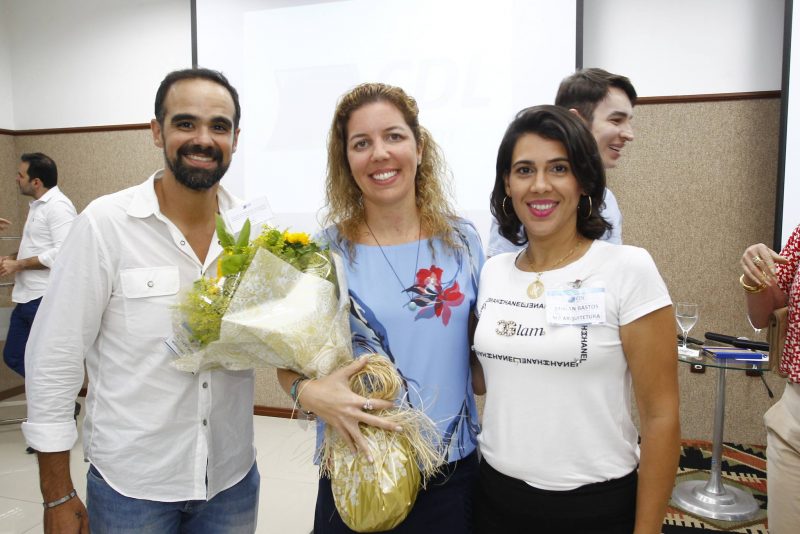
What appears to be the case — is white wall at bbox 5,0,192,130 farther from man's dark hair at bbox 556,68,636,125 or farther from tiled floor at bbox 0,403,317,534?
man's dark hair at bbox 556,68,636,125

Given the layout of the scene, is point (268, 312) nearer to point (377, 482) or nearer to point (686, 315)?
point (377, 482)

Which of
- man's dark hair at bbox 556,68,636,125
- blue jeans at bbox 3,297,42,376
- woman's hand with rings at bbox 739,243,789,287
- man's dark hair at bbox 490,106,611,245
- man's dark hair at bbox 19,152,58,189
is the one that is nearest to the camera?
man's dark hair at bbox 490,106,611,245

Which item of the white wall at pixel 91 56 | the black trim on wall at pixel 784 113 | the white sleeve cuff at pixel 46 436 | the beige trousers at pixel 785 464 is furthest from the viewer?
the white wall at pixel 91 56

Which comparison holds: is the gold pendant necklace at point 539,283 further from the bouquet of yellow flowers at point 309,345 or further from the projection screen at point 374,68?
the projection screen at point 374,68

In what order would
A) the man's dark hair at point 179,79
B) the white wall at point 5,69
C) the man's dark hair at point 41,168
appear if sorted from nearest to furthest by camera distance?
1. the man's dark hair at point 179,79
2. the man's dark hair at point 41,168
3. the white wall at point 5,69

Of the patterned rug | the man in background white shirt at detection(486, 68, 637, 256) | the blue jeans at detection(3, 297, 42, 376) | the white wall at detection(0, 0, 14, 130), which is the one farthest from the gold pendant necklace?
the white wall at detection(0, 0, 14, 130)

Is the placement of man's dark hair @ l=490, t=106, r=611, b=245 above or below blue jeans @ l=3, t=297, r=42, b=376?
above

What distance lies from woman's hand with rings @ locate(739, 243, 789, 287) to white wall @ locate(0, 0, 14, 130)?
19.2ft

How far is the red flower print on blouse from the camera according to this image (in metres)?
1.34

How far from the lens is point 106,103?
462 cm

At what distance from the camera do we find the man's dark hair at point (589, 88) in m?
2.03

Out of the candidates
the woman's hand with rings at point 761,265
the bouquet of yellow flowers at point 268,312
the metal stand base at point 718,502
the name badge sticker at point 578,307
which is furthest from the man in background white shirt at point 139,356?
the metal stand base at point 718,502

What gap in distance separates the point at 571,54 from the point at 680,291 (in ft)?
5.37

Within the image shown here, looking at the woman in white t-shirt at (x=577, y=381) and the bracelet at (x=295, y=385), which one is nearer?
the woman in white t-shirt at (x=577, y=381)
